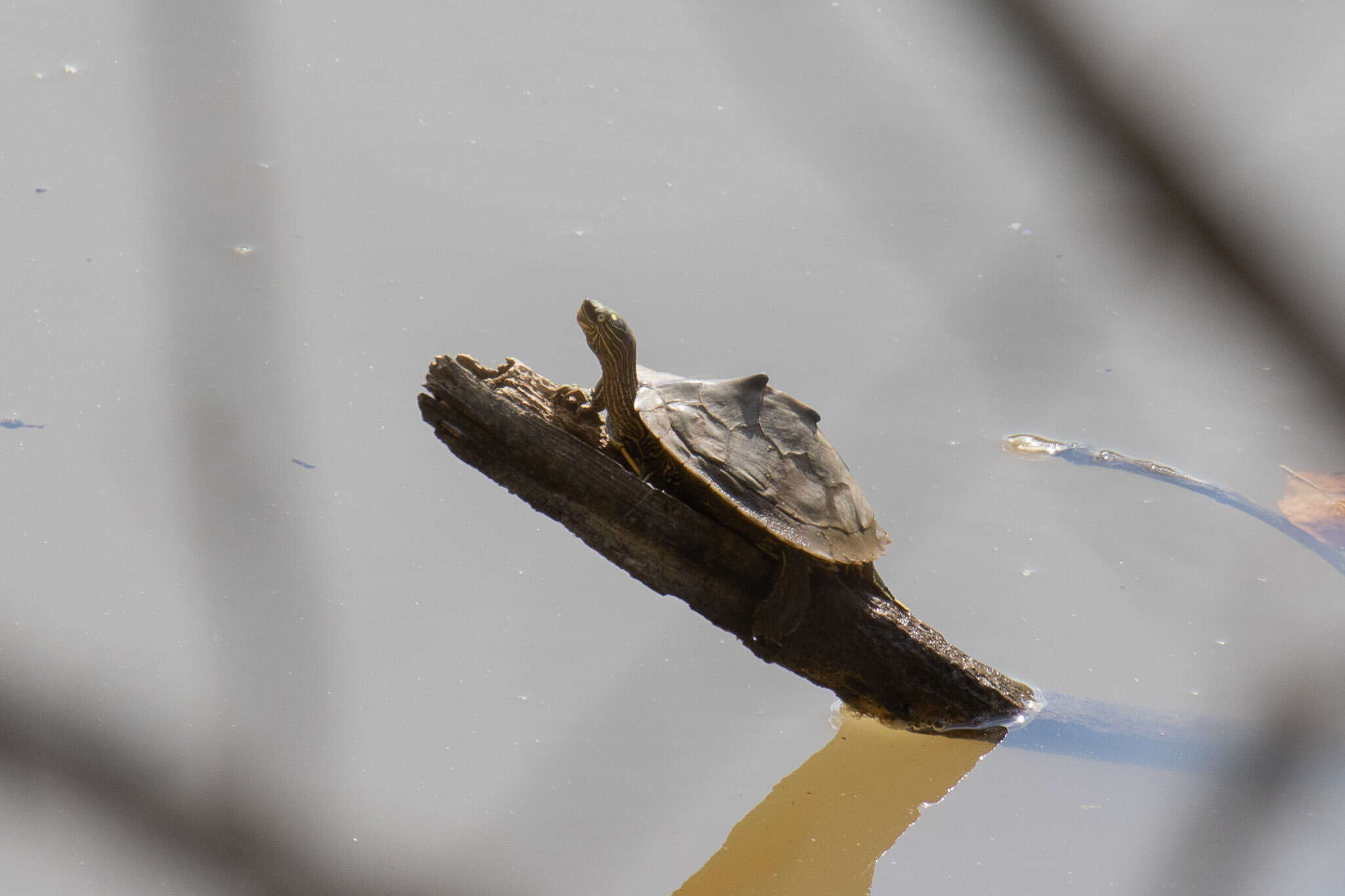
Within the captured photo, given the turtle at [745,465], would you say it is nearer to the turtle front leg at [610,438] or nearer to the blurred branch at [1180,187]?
the turtle front leg at [610,438]

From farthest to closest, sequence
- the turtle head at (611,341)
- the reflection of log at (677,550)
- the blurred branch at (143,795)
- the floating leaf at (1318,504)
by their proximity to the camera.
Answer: the floating leaf at (1318,504)
the turtle head at (611,341)
the reflection of log at (677,550)
the blurred branch at (143,795)

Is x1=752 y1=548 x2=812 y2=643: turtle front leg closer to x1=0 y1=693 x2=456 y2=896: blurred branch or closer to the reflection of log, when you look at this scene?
the reflection of log

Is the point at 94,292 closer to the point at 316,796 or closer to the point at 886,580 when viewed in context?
the point at 316,796

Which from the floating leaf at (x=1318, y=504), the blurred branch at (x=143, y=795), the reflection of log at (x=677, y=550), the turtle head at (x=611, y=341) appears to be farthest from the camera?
the floating leaf at (x=1318, y=504)

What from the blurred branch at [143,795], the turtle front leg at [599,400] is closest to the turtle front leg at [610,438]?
the turtle front leg at [599,400]

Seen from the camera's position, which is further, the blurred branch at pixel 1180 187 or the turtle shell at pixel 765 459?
the turtle shell at pixel 765 459

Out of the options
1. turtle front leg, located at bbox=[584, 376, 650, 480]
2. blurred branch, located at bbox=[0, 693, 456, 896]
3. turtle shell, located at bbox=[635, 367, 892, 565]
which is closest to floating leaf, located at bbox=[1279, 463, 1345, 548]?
turtle shell, located at bbox=[635, 367, 892, 565]

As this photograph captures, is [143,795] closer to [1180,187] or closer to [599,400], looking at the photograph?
[1180,187]

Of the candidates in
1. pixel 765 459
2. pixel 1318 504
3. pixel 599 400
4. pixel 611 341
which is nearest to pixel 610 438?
pixel 599 400
